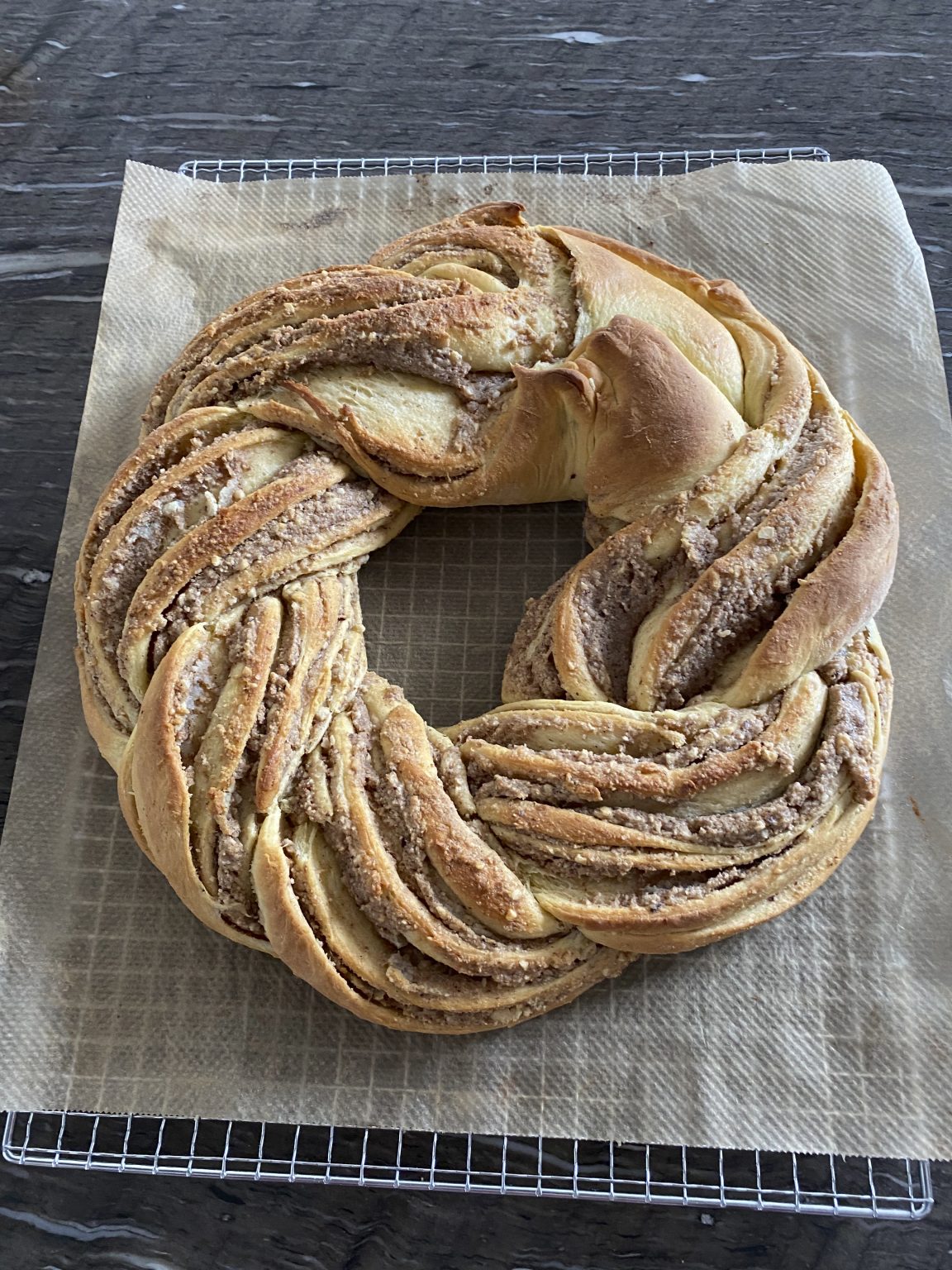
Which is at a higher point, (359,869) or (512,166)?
(512,166)

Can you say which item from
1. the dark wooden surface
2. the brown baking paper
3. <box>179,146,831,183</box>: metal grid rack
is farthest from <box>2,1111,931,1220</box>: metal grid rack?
<box>179,146,831,183</box>: metal grid rack

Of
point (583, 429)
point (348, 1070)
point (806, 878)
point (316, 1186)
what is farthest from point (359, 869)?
point (583, 429)

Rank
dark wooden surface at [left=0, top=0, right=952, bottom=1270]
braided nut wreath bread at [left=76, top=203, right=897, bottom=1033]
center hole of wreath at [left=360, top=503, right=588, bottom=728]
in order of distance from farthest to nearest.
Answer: dark wooden surface at [left=0, top=0, right=952, bottom=1270] → center hole of wreath at [left=360, top=503, right=588, bottom=728] → braided nut wreath bread at [left=76, top=203, right=897, bottom=1033]

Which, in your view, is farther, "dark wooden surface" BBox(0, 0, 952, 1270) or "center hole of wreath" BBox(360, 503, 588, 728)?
"dark wooden surface" BBox(0, 0, 952, 1270)

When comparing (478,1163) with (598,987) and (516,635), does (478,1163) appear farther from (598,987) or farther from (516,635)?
(516,635)

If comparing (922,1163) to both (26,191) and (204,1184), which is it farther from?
(26,191)

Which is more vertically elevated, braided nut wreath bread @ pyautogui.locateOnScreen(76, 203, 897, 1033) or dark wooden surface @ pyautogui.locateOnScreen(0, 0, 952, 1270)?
dark wooden surface @ pyautogui.locateOnScreen(0, 0, 952, 1270)

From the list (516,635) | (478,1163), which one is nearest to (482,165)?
(516,635)

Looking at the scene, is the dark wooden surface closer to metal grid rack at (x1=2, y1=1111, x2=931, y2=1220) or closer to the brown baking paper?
the brown baking paper
